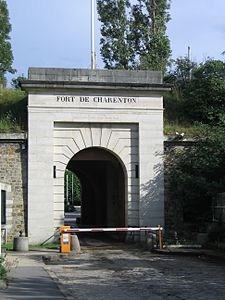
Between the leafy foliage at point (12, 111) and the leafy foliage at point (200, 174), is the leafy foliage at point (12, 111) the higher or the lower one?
the higher one

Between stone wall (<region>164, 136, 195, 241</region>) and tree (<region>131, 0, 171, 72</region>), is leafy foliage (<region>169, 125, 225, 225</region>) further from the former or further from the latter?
tree (<region>131, 0, 171, 72</region>)

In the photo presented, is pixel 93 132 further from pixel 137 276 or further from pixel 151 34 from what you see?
pixel 151 34

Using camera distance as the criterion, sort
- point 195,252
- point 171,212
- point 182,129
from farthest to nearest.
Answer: point 182,129 → point 171,212 → point 195,252

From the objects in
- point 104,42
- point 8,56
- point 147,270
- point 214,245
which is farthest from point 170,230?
point 8,56

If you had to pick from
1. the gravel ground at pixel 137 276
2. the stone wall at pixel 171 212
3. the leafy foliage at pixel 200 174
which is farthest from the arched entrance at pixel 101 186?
the gravel ground at pixel 137 276

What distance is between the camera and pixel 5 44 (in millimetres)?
51781

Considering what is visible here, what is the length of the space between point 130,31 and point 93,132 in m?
18.5

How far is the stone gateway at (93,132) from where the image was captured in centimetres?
2300

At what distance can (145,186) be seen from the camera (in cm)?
2375

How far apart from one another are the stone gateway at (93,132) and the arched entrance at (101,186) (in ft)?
3.87

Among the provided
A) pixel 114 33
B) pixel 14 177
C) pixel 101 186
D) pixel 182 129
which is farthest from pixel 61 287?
pixel 114 33

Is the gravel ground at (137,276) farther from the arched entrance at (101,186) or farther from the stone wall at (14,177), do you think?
the arched entrance at (101,186)

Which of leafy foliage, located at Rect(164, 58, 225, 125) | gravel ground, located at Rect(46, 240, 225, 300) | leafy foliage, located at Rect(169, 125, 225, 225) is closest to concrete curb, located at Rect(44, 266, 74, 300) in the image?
gravel ground, located at Rect(46, 240, 225, 300)

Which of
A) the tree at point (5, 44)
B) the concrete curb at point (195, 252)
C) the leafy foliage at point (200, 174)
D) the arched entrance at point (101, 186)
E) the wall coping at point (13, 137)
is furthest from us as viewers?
the tree at point (5, 44)
